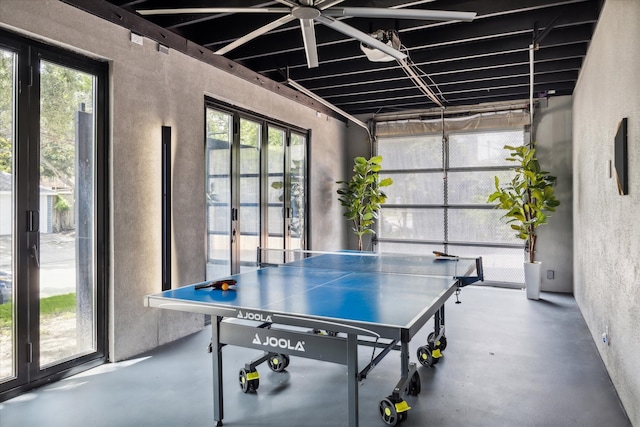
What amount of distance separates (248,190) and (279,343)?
3.22 metres

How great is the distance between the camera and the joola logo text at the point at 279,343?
2.12 metres

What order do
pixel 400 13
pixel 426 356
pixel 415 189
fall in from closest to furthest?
1. pixel 400 13
2. pixel 426 356
3. pixel 415 189

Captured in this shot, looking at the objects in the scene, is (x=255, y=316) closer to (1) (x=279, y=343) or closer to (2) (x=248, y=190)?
(1) (x=279, y=343)

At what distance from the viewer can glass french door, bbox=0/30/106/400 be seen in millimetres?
2832

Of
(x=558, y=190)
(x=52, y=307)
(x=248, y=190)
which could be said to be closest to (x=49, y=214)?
(x=52, y=307)

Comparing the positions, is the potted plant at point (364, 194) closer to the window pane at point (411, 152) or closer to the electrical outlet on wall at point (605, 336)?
the window pane at point (411, 152)

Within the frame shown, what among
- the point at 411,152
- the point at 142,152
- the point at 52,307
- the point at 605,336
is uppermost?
the point at 411,152

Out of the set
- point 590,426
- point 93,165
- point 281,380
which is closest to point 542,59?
point 590,426

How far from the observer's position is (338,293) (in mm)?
2383

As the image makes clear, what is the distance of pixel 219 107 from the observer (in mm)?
4676

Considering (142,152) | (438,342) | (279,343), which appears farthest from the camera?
(142,152)

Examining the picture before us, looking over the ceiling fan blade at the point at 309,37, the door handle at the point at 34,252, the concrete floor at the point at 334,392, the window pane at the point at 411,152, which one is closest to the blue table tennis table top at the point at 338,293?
the concrete floor at the point at 334,392

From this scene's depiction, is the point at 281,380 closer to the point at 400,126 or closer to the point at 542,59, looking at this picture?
the point at 542,59

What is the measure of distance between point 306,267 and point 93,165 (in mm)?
1819
